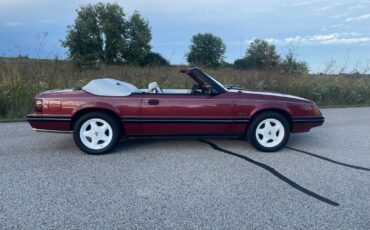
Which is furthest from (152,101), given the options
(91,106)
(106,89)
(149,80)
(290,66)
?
(290,66)

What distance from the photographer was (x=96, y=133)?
184 inches

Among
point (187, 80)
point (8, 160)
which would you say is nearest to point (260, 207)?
point (8, 160)

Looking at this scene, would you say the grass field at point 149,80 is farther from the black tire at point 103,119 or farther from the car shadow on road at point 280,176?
the car shadow on road at point 280,176

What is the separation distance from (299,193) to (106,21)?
1899 inches

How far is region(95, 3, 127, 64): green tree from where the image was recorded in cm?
4744

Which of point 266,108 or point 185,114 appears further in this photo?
point 266,108

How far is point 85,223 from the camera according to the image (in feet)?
9.05

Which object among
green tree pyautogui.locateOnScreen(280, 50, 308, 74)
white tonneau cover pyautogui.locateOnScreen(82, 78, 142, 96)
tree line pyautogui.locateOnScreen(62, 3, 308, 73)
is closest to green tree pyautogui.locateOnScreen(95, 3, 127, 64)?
tree line pyautogui.locateOnScreen(62, 3, 308, 73)

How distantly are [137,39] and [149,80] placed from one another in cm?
3818

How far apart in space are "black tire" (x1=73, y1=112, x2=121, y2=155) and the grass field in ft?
14.7

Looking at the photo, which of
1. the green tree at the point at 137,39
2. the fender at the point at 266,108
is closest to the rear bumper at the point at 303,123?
the fender at the point at 266,108

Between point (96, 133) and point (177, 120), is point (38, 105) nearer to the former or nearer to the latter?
point (96, 133)

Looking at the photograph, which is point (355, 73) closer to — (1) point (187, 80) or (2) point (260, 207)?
(1) point (187, 80)

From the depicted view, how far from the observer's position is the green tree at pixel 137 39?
48125mm
